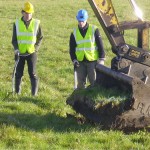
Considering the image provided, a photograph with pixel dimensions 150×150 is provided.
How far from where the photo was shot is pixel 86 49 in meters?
11.3

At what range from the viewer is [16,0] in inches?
1353

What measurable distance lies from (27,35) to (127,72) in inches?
129

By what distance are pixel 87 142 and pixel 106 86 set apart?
1616 millimetres

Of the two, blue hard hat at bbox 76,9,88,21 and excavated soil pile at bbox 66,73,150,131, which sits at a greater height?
blue hard hat at bbox 76,9,88,21

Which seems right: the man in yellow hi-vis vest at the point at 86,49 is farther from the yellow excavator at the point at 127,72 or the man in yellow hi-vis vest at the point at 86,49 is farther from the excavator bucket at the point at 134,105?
the excavator bucket at the point at 134,105

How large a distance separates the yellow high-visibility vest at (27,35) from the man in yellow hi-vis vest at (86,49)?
1008 mm

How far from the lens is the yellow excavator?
30.1 ft

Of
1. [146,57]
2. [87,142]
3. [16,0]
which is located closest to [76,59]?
[146,57]

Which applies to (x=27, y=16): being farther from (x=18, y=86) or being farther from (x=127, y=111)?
(x=127, y=111)

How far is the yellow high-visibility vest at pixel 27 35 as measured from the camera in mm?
11812

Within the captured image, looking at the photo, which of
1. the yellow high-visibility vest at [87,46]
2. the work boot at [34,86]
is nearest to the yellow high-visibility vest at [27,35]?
the work boot at [34,86]

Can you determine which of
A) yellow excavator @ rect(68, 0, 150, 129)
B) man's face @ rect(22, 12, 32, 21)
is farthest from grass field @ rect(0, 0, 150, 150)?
man's face @ rect(22, 12, 32, 21)

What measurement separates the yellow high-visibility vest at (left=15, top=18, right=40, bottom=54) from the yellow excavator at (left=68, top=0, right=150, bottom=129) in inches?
91.2

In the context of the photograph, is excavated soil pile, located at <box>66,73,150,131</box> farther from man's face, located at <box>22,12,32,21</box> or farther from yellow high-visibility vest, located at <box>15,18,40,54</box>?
man's face, located at <box>22,12,32,21</box>
